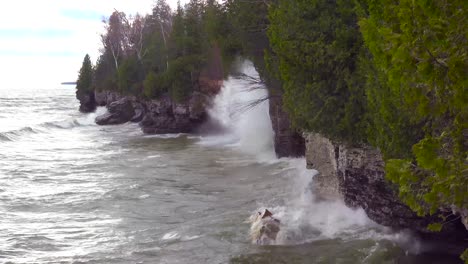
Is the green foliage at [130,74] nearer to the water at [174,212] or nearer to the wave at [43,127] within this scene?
the wave at [43,127]

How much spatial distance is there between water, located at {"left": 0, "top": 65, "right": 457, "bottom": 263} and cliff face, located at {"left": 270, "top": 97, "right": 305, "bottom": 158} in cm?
56

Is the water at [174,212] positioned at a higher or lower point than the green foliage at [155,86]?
lower

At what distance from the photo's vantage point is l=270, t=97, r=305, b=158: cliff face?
893 inches

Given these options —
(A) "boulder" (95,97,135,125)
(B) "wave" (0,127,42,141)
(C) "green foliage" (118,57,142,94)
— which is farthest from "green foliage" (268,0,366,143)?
(A) "boulder" (95,97,135,125)

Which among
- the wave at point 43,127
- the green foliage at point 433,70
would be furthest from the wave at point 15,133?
the green foliage at point 433,70

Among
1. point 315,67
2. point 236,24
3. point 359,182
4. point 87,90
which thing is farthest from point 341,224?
point 87,90

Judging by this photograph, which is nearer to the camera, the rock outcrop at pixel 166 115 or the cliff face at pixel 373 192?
the cliff face at pixel 373 192

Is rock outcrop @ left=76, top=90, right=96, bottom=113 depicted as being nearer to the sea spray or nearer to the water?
the sea spray

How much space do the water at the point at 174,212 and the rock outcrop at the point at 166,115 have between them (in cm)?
1051

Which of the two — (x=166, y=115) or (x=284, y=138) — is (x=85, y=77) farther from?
(x=284, y=138)

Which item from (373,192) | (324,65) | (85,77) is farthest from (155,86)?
(373,192)

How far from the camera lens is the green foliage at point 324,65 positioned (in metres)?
11.4

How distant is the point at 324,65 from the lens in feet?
39.9

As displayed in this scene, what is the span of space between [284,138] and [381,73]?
1416 centimetres
